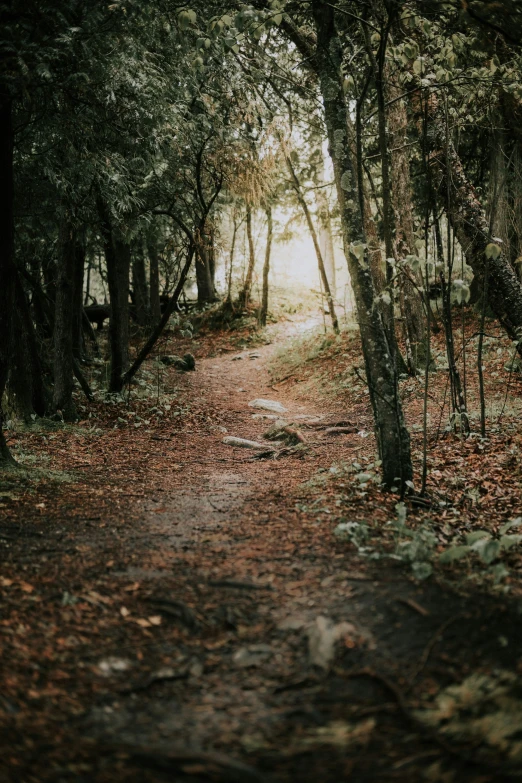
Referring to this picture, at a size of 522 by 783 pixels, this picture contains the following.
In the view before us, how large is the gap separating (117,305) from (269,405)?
382cm

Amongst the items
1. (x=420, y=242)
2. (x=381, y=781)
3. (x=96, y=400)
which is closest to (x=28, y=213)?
(x=96, y=400)

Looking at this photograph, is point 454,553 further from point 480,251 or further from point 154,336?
point 154,336

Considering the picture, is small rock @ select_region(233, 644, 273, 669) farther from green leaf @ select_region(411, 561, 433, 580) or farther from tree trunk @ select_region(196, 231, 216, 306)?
tree trunk @ select_region(196, 231, 216, 306)

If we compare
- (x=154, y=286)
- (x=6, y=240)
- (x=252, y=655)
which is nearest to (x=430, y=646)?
(x=252, y=655)

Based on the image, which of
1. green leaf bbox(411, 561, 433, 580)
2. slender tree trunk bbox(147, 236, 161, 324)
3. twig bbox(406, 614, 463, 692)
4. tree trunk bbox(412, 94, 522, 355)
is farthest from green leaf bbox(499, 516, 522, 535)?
slender tree trunk bbox(147, 236, 161, 324)

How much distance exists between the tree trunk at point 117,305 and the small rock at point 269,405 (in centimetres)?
292

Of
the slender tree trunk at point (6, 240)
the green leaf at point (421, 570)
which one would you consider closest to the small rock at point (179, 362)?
the slender tree trunk at point (6, 240)

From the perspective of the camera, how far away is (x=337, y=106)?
571 centimetres

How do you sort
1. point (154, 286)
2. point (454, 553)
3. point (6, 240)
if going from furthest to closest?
point (154, 286)
point (6, 240)
point (454, 553)

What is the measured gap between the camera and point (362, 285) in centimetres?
562

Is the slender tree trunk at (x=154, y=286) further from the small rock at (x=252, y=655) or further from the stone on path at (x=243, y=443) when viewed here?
the small rock at (x=252, y=655)

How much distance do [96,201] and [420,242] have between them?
6.85 meters

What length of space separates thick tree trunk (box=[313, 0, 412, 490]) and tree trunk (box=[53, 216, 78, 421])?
5.76 metres

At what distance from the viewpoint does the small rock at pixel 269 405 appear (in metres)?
12.3
